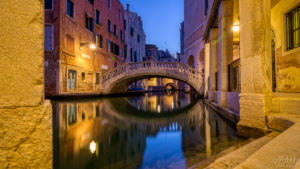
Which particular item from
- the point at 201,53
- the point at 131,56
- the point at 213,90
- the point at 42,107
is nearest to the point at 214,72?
the point at 213,90

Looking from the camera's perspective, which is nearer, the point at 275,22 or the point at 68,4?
the point at 275,22

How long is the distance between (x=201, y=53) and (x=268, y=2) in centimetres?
1160

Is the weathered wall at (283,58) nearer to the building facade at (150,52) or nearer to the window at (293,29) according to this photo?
the window at (293,29)

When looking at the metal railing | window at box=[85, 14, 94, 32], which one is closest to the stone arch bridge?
the metal railing

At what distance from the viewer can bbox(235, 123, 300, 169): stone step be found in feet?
3.23

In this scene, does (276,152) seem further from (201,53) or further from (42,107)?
(201,53)

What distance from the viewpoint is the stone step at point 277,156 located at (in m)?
0.98

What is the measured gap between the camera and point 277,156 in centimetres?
108

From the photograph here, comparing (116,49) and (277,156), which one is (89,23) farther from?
(277,156)

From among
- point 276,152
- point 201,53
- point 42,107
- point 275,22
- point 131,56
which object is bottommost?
point 276,152

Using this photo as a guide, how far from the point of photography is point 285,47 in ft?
15.8

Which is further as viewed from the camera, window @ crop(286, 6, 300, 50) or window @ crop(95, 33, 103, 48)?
window @ crop(95, 33, 103, 48)

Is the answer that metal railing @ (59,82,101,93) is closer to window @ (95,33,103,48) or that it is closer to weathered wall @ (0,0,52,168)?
window @ (95,33,103,48)

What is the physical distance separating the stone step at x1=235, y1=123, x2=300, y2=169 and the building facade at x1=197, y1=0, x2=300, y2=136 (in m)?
1.24
